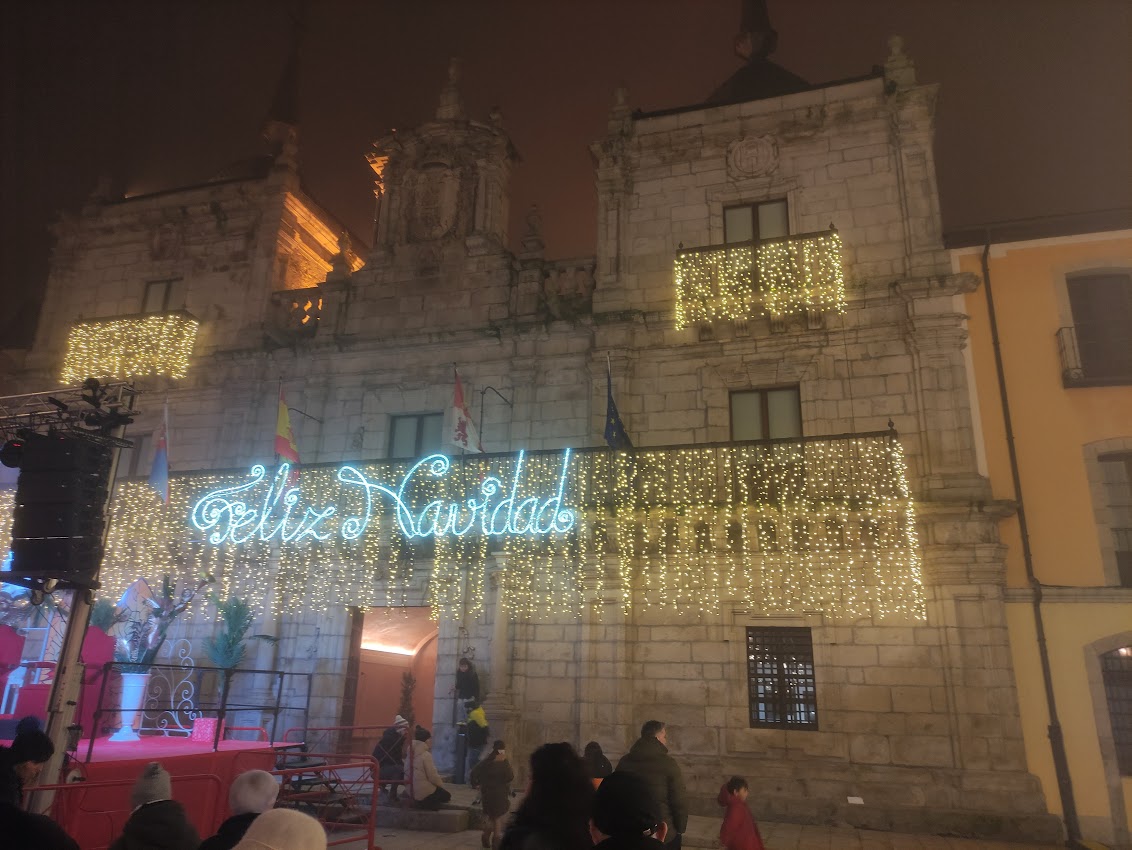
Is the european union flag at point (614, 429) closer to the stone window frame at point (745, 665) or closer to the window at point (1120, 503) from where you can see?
the stone window frame at point (745, 665)

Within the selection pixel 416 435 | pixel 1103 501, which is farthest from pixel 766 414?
pixel 416 435

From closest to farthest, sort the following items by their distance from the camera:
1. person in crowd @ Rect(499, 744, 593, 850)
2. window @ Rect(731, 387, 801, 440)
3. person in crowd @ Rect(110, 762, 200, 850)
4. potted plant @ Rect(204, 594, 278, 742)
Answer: person in crowd @ Rect(499, 744, 593, 850) < person in crowd @ Rect(110, 762, 200, 850) < window @ Rect(731, 387, 801, 440) < potted plant @ Rect(204, 594, 278, 742)

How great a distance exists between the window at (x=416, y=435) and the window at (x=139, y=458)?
19.2 feet

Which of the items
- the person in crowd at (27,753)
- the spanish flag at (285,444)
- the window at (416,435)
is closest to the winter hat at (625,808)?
the person in crowd at (27,753)

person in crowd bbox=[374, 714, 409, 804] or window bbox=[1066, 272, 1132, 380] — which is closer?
person in crowd bbox=[374, 714, 409, 804]

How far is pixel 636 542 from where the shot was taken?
46.8 feet

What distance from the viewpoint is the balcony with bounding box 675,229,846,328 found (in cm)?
1491

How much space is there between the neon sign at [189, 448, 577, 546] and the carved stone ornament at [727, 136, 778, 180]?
23.9ft

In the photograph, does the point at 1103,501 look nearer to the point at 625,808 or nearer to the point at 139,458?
the point at 625,808

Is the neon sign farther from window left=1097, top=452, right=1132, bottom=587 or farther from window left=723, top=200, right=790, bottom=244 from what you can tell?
window left=1097, top=452, right=1132, bottom=587

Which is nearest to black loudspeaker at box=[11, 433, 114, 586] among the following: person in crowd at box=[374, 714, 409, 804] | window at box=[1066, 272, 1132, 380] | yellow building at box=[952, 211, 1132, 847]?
person in crowd at box=[374, 714, 409, 804]

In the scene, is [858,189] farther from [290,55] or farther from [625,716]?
[290,55]

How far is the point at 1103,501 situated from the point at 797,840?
24.7 feet

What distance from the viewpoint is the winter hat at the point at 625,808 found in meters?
3.14
